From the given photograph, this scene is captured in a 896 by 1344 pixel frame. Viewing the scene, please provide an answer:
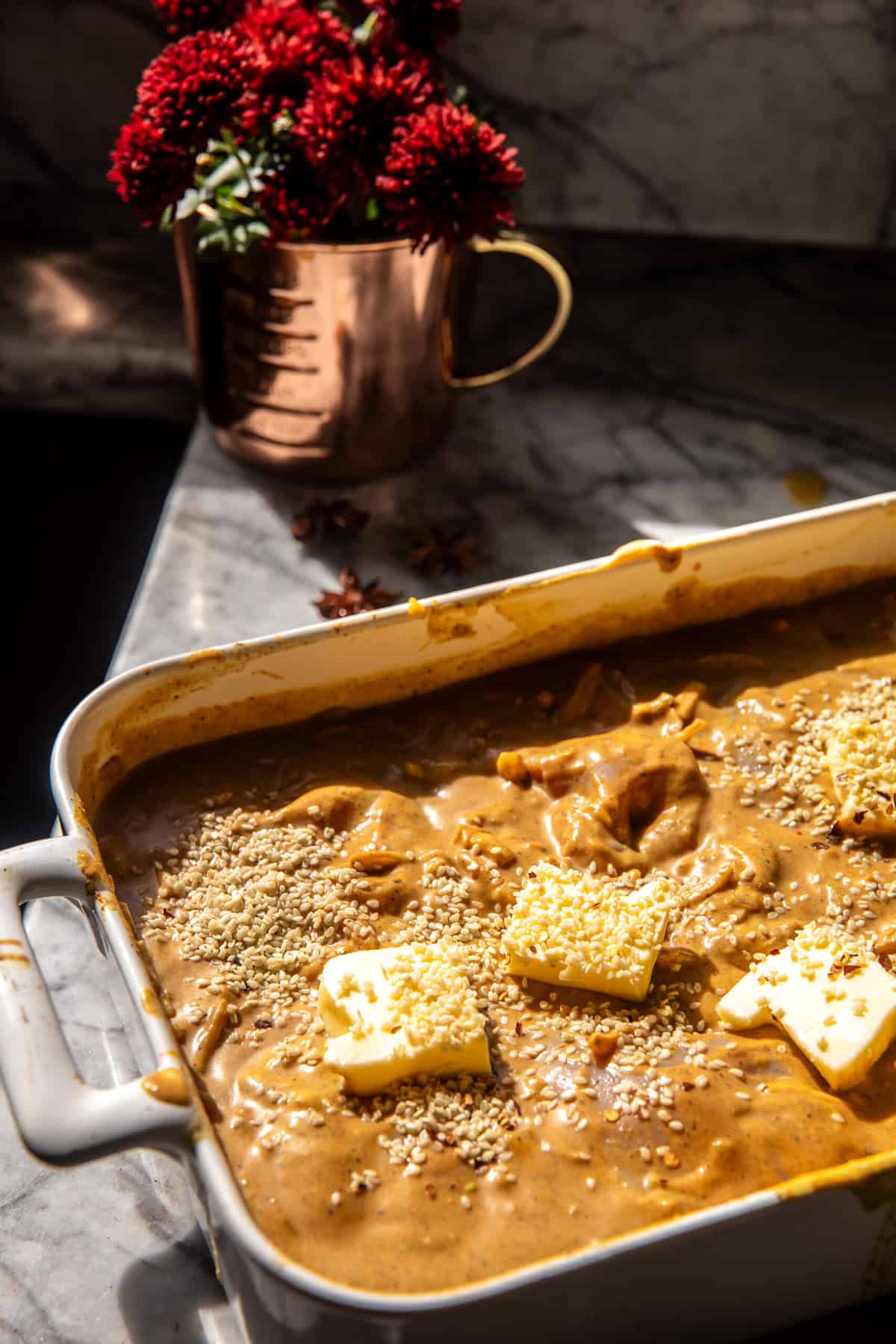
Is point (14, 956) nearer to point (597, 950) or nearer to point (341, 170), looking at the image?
point (597, 950)

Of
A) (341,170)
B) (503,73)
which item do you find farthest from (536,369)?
(341,170)

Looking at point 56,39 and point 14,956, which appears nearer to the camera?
point 14,956

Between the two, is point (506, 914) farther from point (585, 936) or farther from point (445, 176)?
point (445, 176)

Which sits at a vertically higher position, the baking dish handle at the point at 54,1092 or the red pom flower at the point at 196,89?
the red pom flower at the point at 196,89

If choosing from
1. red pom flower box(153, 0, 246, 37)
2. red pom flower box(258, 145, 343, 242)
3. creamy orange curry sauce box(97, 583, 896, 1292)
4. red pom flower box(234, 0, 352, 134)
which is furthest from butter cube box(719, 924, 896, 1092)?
red pom flower box(153, 0, 246, 37)

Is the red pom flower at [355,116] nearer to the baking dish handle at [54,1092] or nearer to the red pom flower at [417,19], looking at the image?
the red pom flower at [417,19]

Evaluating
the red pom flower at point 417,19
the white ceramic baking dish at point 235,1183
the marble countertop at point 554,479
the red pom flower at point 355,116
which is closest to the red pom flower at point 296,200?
the red pom flower at point 355,116

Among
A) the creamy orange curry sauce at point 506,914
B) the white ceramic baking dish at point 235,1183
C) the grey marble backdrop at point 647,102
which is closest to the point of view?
the white ceramic baking dish at point 235,1183
